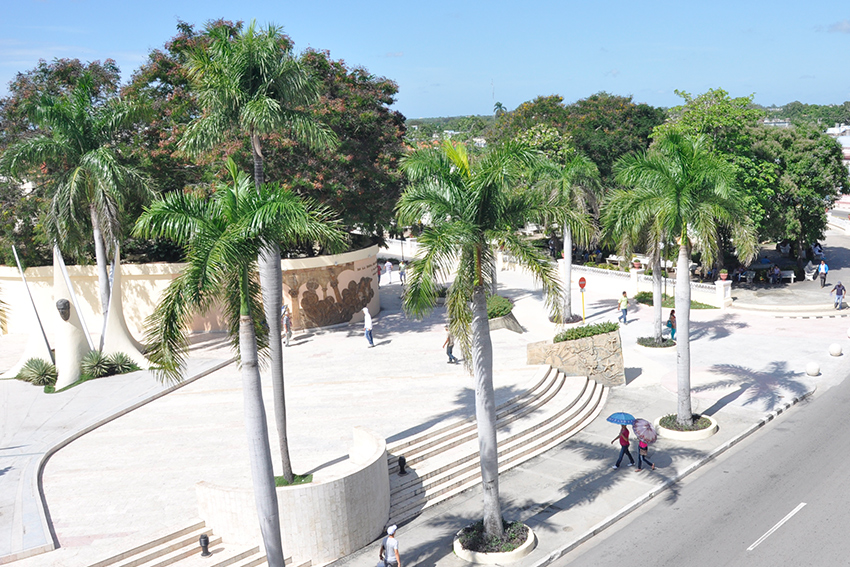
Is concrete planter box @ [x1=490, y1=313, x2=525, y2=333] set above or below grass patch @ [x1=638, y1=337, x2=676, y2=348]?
above

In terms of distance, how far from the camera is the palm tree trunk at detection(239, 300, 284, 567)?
35.4 feet

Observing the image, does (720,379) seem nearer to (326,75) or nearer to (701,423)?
(701,423)

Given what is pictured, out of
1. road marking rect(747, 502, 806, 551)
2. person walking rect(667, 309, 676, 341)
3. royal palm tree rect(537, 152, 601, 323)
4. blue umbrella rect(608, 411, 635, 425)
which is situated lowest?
road marking rect(747, 502, 806, 551)

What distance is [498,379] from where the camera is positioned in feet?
70.4

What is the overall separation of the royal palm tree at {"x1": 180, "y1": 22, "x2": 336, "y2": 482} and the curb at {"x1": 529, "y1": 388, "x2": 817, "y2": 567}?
18.1ft

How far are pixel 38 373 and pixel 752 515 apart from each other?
71.0ft

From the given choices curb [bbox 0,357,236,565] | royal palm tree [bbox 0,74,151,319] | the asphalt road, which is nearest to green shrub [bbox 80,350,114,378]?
royal palm tree [bbox 0,74,151,319]

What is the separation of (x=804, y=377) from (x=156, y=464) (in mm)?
20233

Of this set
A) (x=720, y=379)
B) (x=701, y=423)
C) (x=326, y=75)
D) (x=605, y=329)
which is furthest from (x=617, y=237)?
(x=326, y=75)

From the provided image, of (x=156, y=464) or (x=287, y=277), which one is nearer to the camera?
(x=156, y=464)

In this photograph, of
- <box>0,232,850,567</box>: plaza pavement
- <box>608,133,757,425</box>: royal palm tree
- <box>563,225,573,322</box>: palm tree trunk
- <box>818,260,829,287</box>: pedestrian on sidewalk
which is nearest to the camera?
<box>0,232,850,567</box>: plaza pavement

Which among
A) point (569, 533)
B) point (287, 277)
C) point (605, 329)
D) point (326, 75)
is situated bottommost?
point (569, 533)

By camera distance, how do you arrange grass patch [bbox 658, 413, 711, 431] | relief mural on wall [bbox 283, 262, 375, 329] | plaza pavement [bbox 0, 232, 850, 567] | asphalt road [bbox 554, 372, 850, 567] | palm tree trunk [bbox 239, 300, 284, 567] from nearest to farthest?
palm tree trunk [bbox 239, 300, 284, 567] → asphalt road [bbox 554, 372, 850, 567] → plaza pavement [bbox 0, 232, 850, 567] → grass patch [bbox 658, 413, 711, 431] → relief mural on wall [bbox 283, 262, 375, 329]

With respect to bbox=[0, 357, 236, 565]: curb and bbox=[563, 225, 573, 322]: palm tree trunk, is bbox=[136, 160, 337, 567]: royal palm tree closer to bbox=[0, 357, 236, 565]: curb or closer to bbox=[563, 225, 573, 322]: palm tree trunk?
bbox=[0, 357, 236, 565]: curb
